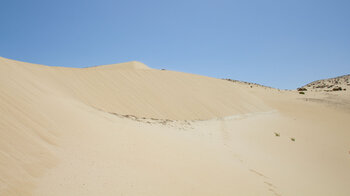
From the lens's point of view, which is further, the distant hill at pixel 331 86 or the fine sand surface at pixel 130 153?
the distant hill at pixel 331 86

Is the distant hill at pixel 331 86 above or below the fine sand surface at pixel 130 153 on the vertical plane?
above

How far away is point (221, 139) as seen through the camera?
6.84 metres

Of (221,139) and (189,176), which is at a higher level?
(221,139)

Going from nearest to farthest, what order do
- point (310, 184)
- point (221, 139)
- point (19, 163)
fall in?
point (19, 163) < point (310, 184) < point (221, 139)

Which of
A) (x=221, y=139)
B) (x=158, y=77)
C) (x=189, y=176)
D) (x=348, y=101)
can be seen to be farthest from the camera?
(x=348, y=101)

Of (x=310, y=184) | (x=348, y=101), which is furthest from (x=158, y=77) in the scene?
(x=348, y=101)

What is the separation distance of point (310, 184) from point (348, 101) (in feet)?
60.7

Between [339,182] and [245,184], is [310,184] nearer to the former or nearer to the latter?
[339,182]

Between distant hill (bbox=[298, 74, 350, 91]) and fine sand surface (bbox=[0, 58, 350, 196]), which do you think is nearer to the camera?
fine sand surface (bbox=[0, 58, 350, 196])

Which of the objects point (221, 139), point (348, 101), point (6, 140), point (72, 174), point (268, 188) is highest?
point (348, 101)

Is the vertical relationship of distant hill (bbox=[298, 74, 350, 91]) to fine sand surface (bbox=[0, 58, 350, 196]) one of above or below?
above

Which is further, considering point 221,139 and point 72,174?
point 221,139

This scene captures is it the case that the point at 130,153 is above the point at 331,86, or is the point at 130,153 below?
below

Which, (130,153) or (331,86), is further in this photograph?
(331,86)
